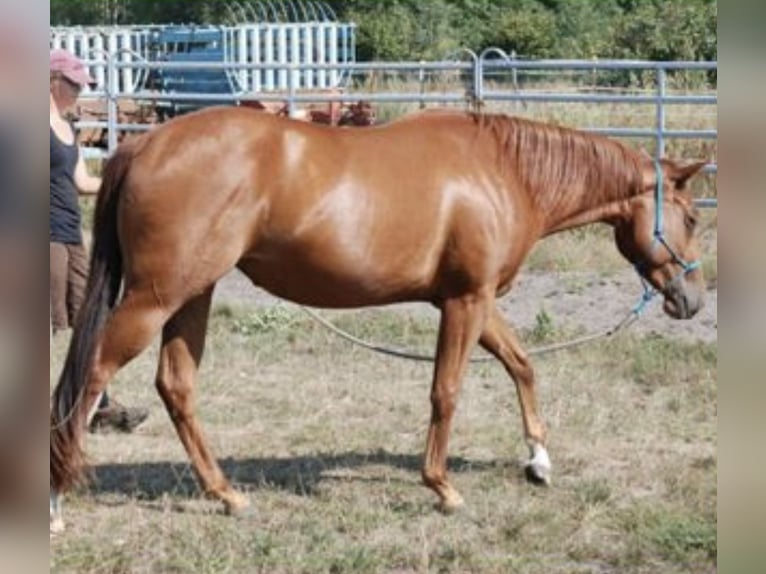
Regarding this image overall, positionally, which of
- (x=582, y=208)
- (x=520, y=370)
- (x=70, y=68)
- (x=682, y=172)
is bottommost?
(x=520, y=370)

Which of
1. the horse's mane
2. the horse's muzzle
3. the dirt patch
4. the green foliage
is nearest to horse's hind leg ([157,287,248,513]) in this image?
the horse's mane

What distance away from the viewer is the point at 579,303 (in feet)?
32.6

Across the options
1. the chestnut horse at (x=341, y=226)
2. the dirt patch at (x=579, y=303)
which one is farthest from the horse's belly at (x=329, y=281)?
the dirt patch at (x=579, y=303)

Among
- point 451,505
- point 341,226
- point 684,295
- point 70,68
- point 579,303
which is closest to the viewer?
point 341,226

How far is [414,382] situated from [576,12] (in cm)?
2275

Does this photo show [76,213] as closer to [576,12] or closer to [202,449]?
[202,449]

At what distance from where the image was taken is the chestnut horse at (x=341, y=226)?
506 cm

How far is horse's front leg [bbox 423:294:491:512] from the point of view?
17.9ft

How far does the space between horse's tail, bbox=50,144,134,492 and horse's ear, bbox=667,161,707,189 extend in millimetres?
2300

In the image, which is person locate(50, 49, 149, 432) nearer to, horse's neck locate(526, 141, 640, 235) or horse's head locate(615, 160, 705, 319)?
horse's neck locate(526, 141, 640, 235)

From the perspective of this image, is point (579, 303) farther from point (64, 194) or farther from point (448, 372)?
point (64, 194)

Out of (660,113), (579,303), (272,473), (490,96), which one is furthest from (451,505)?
(490,96)

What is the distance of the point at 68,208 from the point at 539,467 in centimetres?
235

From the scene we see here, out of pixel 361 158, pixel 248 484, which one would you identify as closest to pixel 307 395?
pixel 248 484
